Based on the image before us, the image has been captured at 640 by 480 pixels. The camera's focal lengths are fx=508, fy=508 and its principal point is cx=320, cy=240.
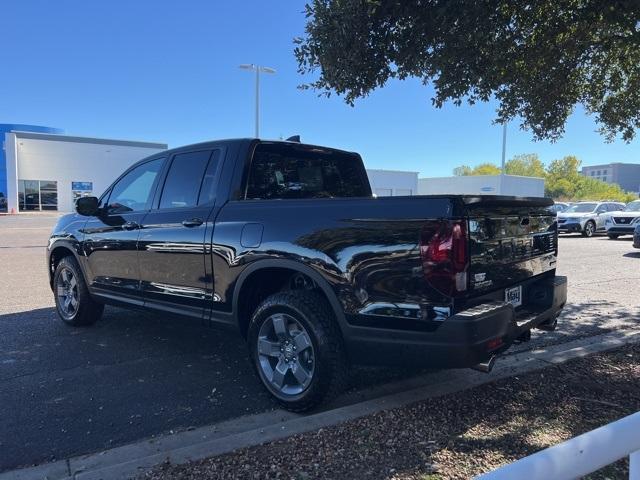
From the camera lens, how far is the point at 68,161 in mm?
40406

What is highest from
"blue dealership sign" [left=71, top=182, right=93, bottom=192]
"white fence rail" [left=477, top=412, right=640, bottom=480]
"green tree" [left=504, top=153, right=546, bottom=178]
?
"green tree" [left=504, top=153, right=546, bottom=178]

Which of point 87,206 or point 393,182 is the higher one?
point 393,182

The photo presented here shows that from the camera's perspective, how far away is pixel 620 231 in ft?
65.4

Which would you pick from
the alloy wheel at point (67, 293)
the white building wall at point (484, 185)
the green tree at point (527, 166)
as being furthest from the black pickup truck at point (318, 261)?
the green tree at point (527, 166)

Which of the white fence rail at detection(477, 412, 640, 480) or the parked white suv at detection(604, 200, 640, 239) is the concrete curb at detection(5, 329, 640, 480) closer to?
the white fence rail at detection(477, 412, 640, 480)

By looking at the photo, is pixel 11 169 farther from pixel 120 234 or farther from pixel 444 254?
pixel 444 254

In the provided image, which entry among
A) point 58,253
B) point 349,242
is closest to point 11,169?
point 58,253

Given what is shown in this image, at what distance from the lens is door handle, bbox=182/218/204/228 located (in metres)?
4.13

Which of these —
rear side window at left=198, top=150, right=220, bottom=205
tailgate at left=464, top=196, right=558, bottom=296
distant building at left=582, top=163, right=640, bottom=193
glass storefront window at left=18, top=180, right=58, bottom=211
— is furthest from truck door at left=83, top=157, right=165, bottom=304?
distant building at left=582, top=163, right=640, bottom=193

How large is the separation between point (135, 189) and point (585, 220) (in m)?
22.0

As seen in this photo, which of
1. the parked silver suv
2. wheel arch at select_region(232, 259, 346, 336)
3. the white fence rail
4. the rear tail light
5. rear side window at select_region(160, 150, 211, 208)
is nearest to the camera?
the white fence rail

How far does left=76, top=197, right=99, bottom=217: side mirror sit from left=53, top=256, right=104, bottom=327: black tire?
72 centimetres

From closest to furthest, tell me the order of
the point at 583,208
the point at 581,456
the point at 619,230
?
the point at 581,456
the point at 619,230
the point at 583,208

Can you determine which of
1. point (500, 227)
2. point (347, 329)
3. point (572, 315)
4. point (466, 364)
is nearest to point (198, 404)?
point (347, 329)
